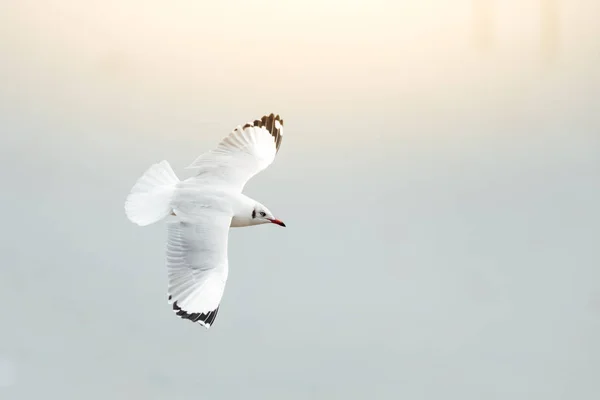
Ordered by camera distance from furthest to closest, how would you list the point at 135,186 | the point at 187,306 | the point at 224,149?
the point at 224,149 → the point at 135,186 → the point at 187,306

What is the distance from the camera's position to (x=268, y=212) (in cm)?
328

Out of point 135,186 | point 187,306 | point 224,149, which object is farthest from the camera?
point 224,149

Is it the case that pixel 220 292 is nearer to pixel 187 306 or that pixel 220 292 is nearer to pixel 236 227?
pixel 187 306

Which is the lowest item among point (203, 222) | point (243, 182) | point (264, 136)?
point (203, 222)

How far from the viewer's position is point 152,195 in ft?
10.6

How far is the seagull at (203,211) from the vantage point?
3.00 m

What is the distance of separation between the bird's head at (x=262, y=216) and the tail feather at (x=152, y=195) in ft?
0.89

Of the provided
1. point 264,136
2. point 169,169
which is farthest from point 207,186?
point 264,136

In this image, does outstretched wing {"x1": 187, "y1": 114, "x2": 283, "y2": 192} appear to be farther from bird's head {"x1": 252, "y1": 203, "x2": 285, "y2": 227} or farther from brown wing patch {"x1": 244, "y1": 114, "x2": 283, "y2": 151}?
bird's head {"x1": 252, "y1": 203, "x2": 285, "y2": 227}

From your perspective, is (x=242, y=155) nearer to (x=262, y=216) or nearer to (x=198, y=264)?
(x=262, y=216)

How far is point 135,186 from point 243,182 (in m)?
0.37

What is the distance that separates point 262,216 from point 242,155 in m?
0.31

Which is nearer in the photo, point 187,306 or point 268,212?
point 187,306

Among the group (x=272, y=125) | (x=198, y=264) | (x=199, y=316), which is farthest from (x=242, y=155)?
(x=199, y=316)
